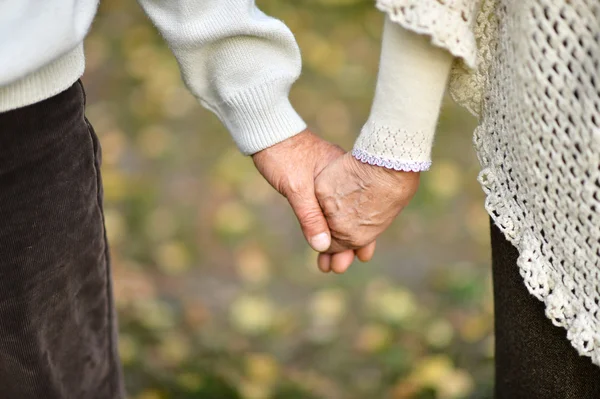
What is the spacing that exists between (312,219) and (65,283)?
1.75 ft

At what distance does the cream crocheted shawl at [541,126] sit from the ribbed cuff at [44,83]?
1.82 feet

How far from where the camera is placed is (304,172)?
5.37 ft

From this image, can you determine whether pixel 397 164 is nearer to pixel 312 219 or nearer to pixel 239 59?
pixel 312 219

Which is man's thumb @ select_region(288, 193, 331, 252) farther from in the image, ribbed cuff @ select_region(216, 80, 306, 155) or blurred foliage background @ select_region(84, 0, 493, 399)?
blurred foliage background @ select_region(84, 0, 493, 399)

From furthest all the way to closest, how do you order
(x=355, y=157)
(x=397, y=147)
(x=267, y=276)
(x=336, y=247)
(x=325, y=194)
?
(x=267, y=276) → (x=336, y=247) → (x=325, y=194) → (x=355, y=157) → (x=397, y=147)

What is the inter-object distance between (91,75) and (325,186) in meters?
3.03

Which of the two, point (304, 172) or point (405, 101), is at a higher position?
point (405, 101)

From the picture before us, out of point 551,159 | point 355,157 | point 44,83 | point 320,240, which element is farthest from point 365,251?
point 44,83

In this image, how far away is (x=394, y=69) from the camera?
4.37 ft

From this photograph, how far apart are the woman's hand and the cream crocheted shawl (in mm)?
199

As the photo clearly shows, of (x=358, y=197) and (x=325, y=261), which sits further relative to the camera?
(x=325, y=261)

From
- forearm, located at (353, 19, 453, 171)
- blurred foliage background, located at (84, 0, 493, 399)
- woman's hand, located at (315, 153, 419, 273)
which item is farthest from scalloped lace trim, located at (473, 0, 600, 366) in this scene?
blurred foliage background, located at (84, 0, 493, 399)

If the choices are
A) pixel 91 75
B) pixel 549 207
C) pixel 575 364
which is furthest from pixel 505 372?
pixel 91 75

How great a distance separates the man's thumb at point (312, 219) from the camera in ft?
5.37
